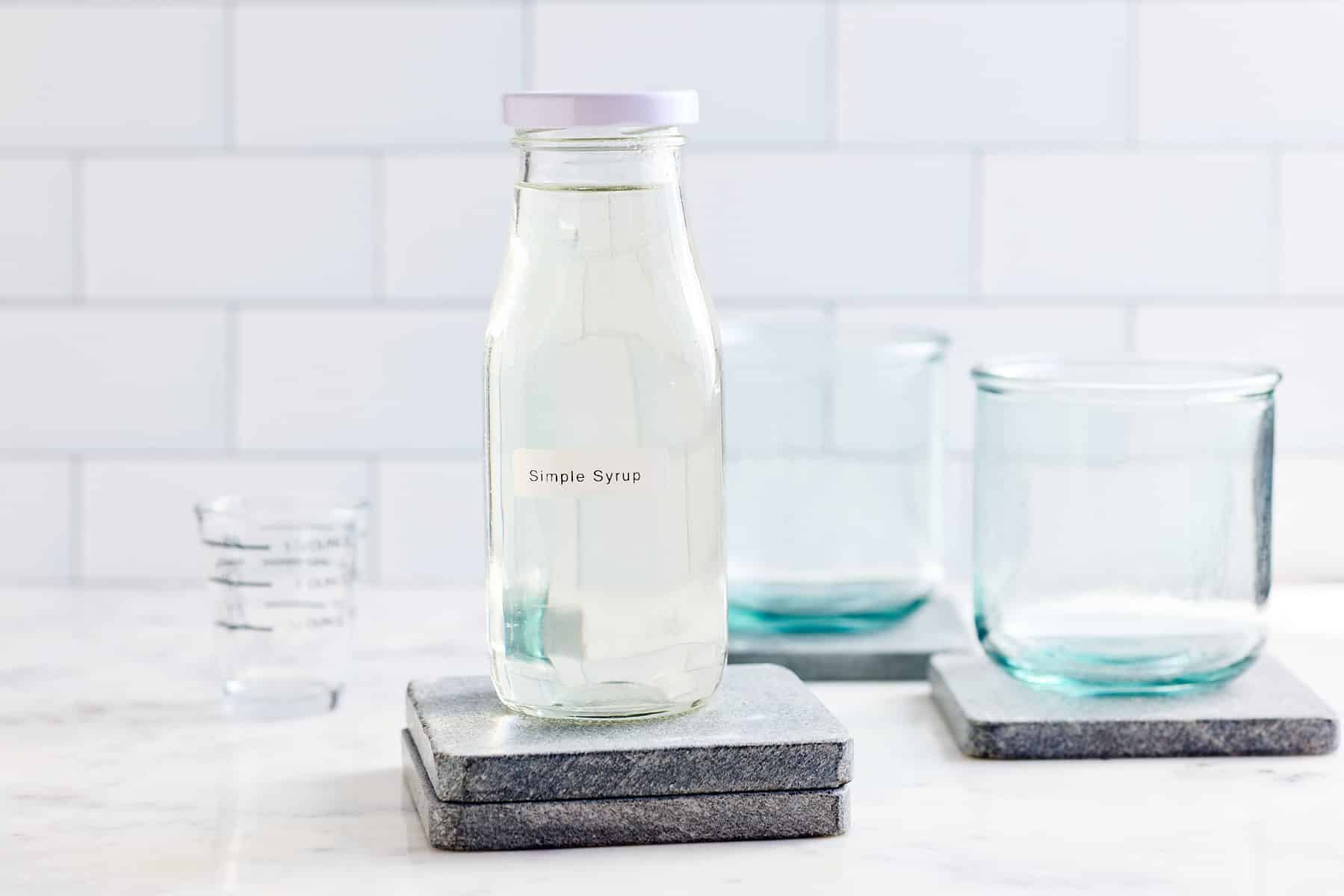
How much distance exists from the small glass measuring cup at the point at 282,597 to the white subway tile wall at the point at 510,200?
430mm

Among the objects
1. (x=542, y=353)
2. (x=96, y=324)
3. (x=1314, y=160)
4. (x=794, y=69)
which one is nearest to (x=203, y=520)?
(x=542, y=353)

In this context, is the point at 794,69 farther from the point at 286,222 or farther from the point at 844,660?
the point at 844,660

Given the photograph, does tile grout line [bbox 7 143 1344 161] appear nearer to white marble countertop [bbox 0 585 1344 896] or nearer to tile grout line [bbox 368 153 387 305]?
tile grout line [bbox 368 153 387 305]

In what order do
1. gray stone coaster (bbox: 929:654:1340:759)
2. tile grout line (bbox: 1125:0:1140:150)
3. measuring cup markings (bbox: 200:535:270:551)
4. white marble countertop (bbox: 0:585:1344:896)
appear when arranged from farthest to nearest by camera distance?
1. tile grout line (bbox: 1125:0:1140:150)
2. measuring cup markings (bbox: 200:535:270:551)
3. gray stone coaster (bbox: 929:654:1340:759)
4. white marble countertop (bbox: 0:585:1344:896)

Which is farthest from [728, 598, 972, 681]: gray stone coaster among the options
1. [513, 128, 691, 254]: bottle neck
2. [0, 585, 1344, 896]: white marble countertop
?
[513, 128, 691, 254]: bottle neck

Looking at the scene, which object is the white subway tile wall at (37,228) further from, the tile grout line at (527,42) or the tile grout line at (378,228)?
the tile grout line at (527,42)

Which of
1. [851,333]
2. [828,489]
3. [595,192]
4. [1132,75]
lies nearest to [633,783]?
[595,192]

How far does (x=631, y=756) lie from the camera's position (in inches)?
27.8

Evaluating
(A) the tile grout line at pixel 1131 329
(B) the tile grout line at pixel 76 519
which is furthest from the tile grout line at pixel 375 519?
(A) the tile grout line at pixel 1131 329

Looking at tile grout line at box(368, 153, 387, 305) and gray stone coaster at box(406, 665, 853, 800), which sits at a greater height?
tile grout line at box(368, 153, 387, 305)

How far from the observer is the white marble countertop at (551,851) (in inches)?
27.0

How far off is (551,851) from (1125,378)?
492 mm

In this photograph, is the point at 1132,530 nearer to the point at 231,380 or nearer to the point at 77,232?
the point at 231,380

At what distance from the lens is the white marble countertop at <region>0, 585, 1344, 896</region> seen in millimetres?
687
